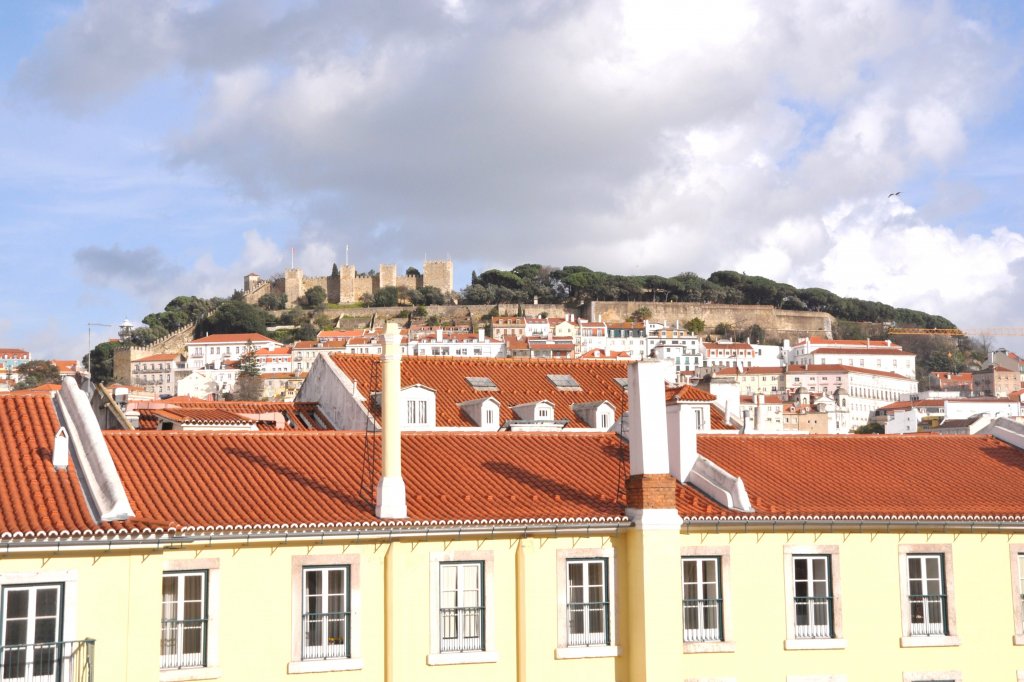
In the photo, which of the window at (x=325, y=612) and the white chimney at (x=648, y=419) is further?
the white chimney at (x=648, y=419)

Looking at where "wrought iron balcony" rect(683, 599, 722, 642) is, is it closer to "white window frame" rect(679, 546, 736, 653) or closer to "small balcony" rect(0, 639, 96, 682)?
"white window frame" rect(679, 546, 736, 653)

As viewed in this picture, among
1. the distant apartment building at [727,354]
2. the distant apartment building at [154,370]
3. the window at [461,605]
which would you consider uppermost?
the distant apartment building at [727,354]

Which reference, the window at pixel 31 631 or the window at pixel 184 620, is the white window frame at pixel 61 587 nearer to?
the window at pixel 31 631

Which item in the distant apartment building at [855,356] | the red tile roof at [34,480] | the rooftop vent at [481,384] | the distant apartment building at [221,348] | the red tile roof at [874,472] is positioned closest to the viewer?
the red tile roof at [34,480]

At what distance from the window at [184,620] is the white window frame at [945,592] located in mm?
10007

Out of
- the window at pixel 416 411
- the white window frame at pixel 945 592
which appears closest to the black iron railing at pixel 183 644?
the white window frame at pixel 945 592

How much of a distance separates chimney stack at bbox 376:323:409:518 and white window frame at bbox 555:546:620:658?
7.53 feet

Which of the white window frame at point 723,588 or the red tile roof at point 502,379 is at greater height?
the red tile roof at point 502,379

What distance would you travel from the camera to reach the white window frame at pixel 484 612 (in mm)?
16562

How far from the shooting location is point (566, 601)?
17328mm

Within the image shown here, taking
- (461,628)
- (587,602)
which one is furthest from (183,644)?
(587,602)

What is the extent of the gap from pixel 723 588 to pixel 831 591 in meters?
1.73

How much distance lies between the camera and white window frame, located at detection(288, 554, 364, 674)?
52.1 feet

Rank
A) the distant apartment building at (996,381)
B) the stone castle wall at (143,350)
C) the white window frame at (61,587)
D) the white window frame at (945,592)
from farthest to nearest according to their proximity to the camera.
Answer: the stone castle wall at (143,350) < the distant apartment building at (996,381) < the white window frame at (945,592) < the white window frame at (61,587)
